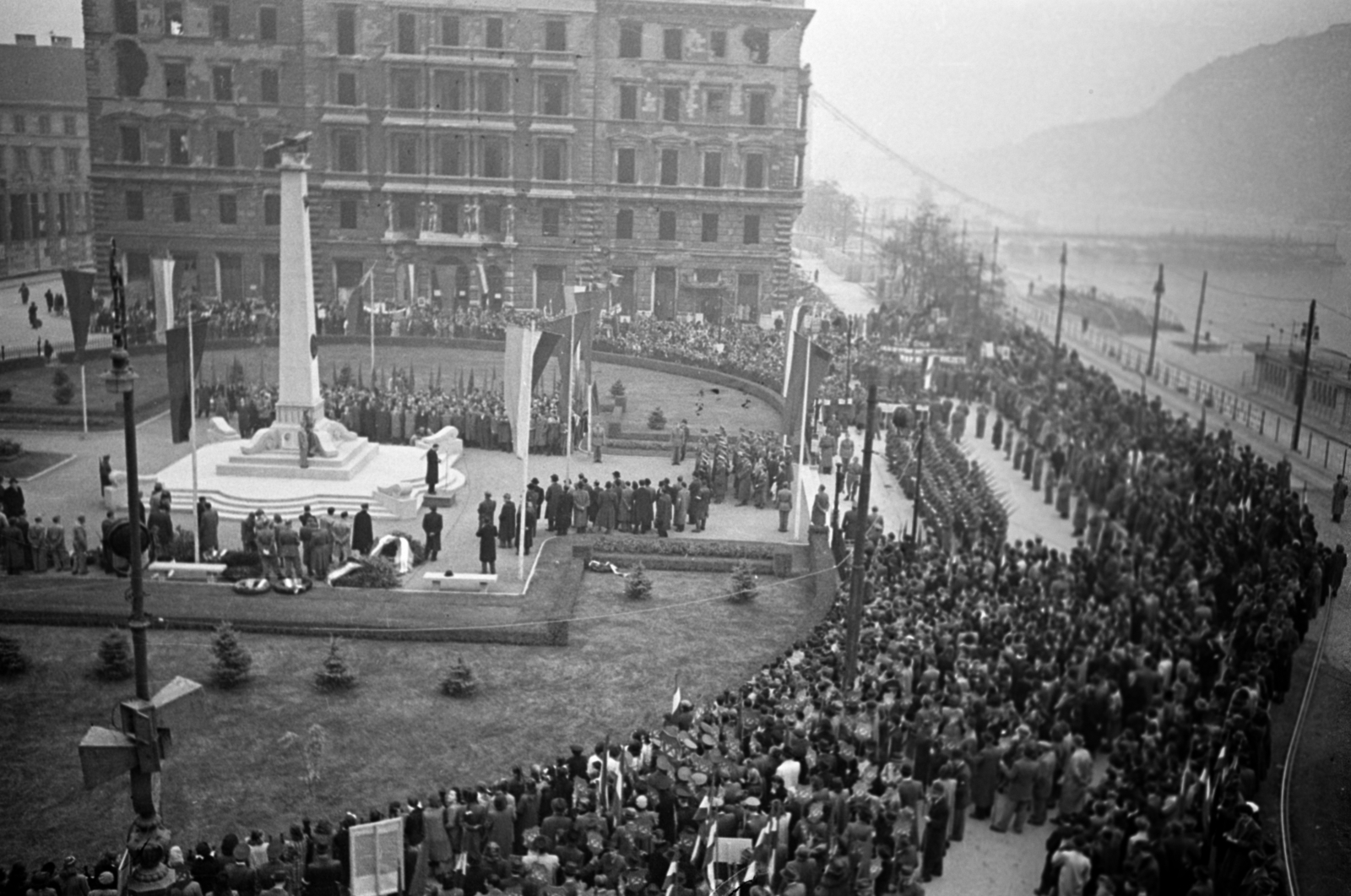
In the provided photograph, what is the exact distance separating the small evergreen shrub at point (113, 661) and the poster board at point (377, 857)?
26.8ft

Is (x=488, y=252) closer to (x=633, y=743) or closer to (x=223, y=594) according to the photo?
(x=223, y=594)

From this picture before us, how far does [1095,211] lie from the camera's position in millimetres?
50812

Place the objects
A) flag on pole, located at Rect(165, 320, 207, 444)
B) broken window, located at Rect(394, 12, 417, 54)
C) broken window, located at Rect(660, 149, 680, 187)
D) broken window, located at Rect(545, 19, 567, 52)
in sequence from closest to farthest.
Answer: flag on pole, located at Rect(165, 320, 207, 444) < broken window, located at Rect(394, 12, 417, 54) < broken window, located at Rect(545, 19, 567, 52) < broken window, located at Rect(660, 149, 680, 187)

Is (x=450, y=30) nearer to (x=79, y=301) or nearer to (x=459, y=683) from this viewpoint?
(x=79, y=301)

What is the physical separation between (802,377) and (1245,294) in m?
14.3

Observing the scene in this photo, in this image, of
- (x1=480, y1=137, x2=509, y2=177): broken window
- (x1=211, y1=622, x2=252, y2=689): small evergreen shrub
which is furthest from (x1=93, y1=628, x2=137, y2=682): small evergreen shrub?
(x1=480, y1=137, x2=509, y2=177): broken window

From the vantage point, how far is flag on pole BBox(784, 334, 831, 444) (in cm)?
2661

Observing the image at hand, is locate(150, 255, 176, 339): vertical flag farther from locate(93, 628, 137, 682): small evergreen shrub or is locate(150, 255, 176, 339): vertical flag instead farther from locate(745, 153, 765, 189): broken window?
locate(745, 153, 765, 189): broken window

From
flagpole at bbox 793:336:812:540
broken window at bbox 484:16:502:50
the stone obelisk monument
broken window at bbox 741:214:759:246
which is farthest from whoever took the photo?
broken window at bbox 741:214:759:246

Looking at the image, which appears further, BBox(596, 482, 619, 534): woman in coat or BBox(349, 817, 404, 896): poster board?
BBox(596, 482, 619, 534): woman in coat

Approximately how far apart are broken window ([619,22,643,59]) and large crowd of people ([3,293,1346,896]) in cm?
3400

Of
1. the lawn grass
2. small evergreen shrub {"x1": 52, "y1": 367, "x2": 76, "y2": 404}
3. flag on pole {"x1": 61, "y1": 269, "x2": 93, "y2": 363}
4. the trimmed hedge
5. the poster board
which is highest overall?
flag on pole {"x1": 61, "y1": 269, "x2": 93, "y2": 363}

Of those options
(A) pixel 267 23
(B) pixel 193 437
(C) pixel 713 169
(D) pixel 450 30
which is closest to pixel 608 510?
(B) pixel 193 437

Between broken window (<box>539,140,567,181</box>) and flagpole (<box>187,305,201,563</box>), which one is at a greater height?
broken window (<box>539,140,567,181</box>)
